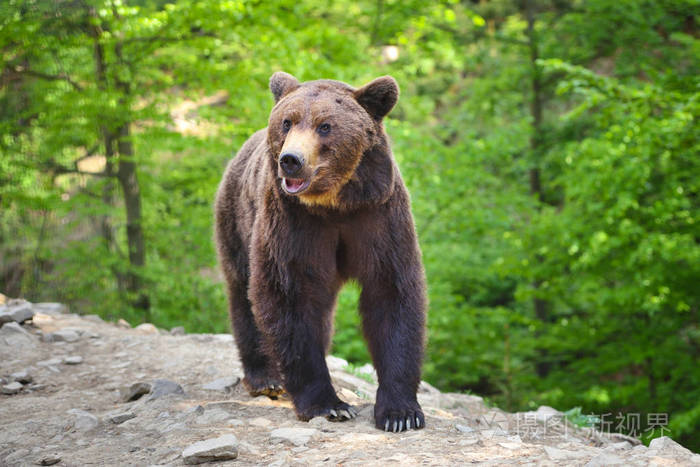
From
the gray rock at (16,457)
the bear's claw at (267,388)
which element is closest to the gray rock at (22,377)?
the gray rock at (16,457)

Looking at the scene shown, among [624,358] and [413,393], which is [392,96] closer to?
[413,393]

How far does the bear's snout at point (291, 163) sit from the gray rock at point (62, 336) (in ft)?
12.2

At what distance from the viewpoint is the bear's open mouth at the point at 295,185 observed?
356 centimetres

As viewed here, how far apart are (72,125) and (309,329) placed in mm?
6512

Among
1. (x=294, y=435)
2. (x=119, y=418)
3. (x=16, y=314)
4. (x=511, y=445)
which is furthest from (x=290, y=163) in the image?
(x=16, y=314)

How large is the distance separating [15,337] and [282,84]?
3.62m

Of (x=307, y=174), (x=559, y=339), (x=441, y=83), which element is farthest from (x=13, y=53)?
(x=441, y=83)

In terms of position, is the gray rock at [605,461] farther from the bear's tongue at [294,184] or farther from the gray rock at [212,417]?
the gray rock at [212,417]

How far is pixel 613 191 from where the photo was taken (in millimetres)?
8461

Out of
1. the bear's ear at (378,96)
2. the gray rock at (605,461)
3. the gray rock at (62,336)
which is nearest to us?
the gray rock at (605,461)

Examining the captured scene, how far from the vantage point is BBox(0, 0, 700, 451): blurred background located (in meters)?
8.20

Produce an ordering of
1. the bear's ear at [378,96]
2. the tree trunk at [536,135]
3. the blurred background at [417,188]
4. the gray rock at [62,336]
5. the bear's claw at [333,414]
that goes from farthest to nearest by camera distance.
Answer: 1. the tree trunk at [536,135]
2. the blurred background at [417,188]
3. the gray rock at [62,336]
4. the bear's claw at [333,414]
5. the bear's ear at [378,96]

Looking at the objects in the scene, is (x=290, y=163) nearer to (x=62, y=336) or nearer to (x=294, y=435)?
(x=294, y=435)

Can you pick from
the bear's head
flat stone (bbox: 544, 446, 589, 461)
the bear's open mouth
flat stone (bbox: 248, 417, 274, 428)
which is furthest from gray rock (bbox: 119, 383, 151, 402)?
flat stone (bbox: 544, 446, 589, 461)
